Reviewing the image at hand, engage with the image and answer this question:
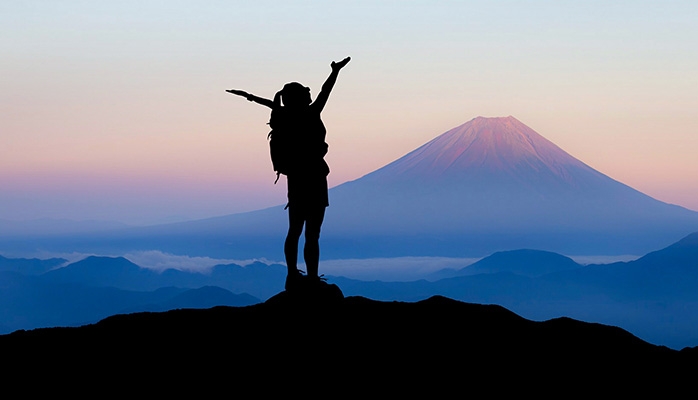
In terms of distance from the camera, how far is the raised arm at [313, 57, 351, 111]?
36.5ft

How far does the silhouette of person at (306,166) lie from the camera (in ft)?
36.7

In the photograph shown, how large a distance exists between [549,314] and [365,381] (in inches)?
7354

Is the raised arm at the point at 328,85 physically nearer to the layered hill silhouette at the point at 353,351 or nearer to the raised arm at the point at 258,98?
the raised arm at the point at 258,98

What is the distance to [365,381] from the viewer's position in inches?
379

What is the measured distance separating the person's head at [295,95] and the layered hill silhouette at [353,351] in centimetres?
262

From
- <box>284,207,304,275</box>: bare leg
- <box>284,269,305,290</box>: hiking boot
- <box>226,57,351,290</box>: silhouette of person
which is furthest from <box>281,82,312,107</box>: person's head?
<box>284,269,305,290</box>: hiking boot

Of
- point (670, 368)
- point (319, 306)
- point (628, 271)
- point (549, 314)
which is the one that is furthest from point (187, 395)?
point (628, 271)

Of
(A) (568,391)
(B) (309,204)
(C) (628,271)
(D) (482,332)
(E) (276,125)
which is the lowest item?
(A) (568,391)

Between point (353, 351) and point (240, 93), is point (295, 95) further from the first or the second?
point (353, 351)

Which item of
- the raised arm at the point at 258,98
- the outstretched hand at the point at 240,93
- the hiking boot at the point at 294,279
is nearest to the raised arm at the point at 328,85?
the raised arm at the point at 258,98

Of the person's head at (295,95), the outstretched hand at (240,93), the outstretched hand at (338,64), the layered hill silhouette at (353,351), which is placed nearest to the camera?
the layered hill silhouette at (353,351)

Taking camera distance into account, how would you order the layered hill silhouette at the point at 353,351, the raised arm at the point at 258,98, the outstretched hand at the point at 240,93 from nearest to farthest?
the layered hill silhouette at the point at 353,351 < the raised arm at the point at 258,98 < the outstretched hand at the point at 240,93

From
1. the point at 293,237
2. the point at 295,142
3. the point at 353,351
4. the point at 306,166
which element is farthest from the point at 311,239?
the point at 353,351

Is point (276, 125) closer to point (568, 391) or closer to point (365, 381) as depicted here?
point (365, 381)
